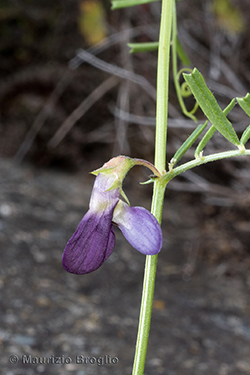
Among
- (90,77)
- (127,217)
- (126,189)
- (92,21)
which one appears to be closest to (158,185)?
(127,217)

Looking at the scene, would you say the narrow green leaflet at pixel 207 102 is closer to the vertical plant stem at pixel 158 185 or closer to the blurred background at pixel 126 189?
the vertical plant stem at pixel 158 185

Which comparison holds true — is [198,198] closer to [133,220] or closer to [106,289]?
[106,289]

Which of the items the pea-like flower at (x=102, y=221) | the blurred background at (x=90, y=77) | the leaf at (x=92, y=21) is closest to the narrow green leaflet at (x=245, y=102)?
the pea-like flower at (x=102, y=221)

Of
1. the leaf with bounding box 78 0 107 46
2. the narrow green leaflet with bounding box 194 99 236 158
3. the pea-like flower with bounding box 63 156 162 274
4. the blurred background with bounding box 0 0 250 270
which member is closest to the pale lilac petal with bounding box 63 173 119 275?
the pea-like flower with bounding box 63 156 162 274

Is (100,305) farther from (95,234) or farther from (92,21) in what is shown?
(92,21)

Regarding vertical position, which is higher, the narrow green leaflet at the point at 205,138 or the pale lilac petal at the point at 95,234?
the narrow green leaflet at the point at 205,138

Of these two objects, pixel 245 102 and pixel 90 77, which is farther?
pixel 90 77

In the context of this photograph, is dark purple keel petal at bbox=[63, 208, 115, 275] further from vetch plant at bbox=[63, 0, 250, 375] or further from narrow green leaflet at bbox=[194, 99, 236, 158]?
narrow green leaflet at bbox=[194, 99, 236, 158]

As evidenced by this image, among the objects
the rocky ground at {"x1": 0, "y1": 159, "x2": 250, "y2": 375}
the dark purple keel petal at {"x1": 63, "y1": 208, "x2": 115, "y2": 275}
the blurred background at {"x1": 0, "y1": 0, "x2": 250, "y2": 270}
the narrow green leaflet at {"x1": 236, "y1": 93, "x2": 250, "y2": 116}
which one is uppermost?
the blurred background at {"x1": 0, "y1": 0, "x2": 250, "y2": 270}
